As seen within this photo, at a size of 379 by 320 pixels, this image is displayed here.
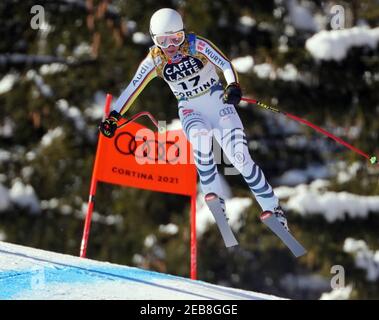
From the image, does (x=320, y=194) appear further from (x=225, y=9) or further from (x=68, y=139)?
(x=68, y=139)

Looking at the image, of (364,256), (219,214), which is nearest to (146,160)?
(219,214)

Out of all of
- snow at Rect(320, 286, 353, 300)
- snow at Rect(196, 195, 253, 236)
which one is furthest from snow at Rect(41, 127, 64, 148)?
snow at Rect(320, 286, 353, 300)

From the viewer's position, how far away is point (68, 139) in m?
15.4

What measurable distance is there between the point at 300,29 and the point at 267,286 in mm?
4579

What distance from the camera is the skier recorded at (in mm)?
6656

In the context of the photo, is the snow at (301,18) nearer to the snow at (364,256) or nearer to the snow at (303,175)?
the snow at (303,175)

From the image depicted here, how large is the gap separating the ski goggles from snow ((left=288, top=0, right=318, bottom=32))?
8.25 meters

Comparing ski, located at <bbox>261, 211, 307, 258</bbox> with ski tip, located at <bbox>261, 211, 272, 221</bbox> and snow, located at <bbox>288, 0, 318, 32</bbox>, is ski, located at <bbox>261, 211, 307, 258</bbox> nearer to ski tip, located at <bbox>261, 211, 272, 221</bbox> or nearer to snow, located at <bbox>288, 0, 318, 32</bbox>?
ski tip, located at <bbox>261, 211, 272, 221</bbox>

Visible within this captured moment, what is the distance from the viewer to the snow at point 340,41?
1305cm

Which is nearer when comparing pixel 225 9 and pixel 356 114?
pixel 356 114

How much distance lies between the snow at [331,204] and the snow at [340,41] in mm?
1884

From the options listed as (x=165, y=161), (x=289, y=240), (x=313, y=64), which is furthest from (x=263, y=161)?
(x=289, y=240)

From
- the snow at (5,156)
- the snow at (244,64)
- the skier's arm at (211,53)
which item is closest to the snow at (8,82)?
the snow at (5,156)

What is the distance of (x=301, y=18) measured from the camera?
1463cm
